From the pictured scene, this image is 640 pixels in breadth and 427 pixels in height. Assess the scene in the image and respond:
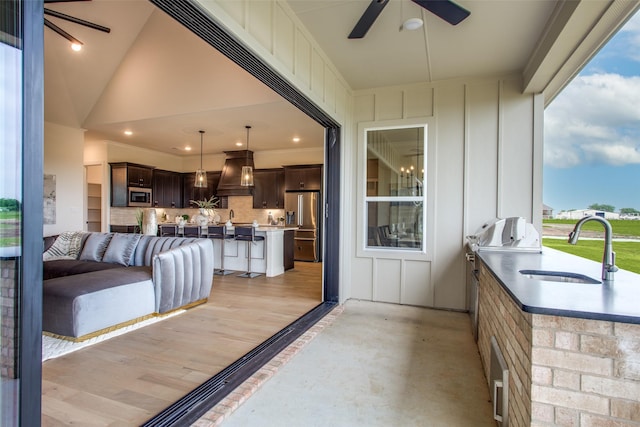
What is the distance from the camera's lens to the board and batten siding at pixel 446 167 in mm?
3707

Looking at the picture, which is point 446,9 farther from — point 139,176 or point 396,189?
point 139,176

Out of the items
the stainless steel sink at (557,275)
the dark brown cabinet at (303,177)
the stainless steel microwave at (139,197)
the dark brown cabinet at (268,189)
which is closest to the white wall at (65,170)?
the stainless steel microwave at (139,197)

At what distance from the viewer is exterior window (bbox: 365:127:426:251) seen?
4.14 metres

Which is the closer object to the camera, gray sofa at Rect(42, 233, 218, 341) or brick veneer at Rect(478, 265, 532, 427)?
brick veneer at Rect(478, 265, 532, 427)

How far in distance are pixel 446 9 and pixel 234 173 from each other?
22.1 ft

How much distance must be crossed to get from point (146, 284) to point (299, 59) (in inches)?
112

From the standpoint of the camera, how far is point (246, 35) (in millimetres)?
2051

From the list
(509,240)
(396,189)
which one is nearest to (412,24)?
(396,189)

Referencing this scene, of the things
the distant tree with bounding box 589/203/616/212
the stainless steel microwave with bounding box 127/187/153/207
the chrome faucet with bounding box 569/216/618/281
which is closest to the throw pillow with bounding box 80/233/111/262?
the stainless steel microwave with bounding box 127/187/153/207

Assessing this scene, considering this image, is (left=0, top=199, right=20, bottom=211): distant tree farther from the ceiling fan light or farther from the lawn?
the ceiling fan light

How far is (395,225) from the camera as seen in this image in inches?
169

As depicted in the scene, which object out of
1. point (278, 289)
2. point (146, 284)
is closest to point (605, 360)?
point (146, 284)

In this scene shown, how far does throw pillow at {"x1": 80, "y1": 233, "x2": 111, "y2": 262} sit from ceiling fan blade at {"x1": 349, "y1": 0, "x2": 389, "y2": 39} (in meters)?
4.27

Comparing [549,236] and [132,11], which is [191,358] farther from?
[132,11]
